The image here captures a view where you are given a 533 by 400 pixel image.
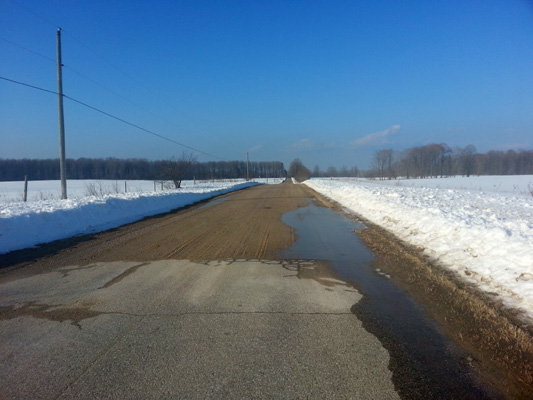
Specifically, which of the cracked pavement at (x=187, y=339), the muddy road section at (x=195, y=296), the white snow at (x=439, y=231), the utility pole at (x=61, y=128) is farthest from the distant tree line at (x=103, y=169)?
the cracked pavement at (x=187, y=339)

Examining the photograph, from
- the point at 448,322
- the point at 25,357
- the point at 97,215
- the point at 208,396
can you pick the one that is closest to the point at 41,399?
the point at 25,357

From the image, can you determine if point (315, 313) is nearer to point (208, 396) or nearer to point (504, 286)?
point (208, 396)

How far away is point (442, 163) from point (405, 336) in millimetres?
132360

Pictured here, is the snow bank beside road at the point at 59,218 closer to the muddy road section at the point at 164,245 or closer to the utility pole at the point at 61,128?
the muddy road section at the point at 164,245

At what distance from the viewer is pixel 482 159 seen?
395ft

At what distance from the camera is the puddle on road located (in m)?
2.97

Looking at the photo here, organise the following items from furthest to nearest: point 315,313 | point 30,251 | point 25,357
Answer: point 30,251 < point 315,313 < point 25,357

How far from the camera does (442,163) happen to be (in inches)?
4756

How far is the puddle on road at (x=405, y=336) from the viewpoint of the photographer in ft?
9.75

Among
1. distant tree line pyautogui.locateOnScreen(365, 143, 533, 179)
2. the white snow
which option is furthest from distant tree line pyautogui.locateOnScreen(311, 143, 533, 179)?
the white snow

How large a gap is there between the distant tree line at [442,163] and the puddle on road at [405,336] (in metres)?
121

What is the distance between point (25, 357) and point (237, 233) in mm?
7664

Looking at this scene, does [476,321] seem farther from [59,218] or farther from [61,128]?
[61,128]

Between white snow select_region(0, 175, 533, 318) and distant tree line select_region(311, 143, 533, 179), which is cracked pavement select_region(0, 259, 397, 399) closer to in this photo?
white snow select_region(0, 175, 533, 318)
